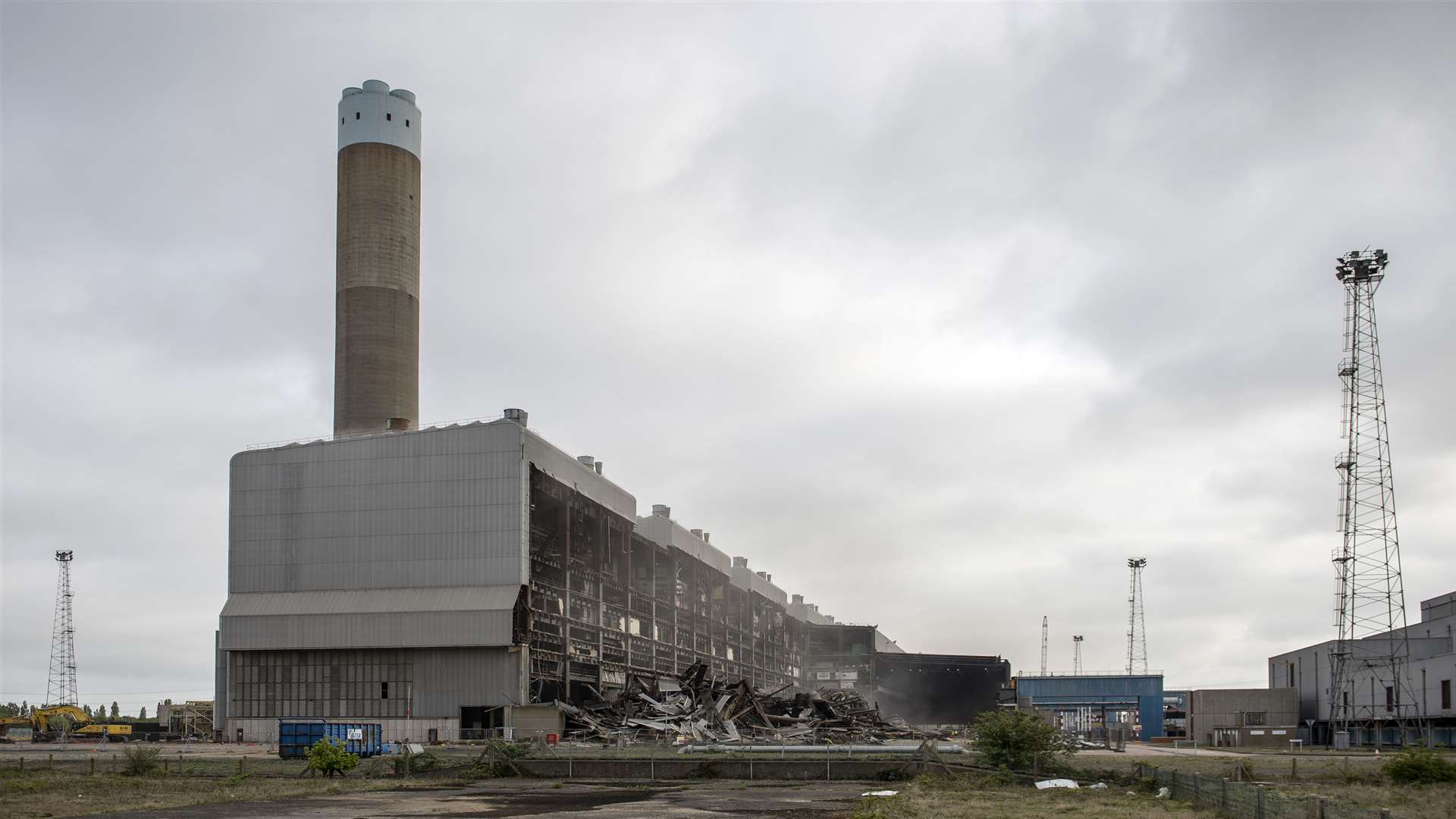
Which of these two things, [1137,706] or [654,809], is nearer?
[654,809]

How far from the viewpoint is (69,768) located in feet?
166

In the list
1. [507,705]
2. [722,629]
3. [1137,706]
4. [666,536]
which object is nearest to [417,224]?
[666,536]

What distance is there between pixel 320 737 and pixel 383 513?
27547 mm

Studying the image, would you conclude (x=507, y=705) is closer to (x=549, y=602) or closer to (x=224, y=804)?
(x=549, y=602)

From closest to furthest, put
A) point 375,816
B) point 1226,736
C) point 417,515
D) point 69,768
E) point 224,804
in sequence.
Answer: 1. point 375,816
2. point 224,804
3. point 69,768
4. point 417,515
5. point 1226,736

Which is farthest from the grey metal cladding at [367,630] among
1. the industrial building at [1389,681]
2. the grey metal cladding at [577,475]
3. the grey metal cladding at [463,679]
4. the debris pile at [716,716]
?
the industrial building at [1389,681]

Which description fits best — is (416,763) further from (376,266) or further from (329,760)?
(376,266)

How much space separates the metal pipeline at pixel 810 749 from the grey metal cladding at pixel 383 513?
1095 inches

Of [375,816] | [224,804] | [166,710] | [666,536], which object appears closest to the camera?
[375,816]

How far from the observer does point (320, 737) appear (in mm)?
59031

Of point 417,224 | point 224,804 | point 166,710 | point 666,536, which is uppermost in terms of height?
point 417,224

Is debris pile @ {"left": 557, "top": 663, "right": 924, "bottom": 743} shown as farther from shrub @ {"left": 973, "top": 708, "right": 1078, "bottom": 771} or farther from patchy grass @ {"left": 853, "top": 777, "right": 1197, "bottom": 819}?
patchy grass @ {"left": 853, "top": 777, "right": 1197, "bottom": 819}

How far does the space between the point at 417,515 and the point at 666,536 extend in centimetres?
3181

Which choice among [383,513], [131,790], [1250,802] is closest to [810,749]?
[131,790]
